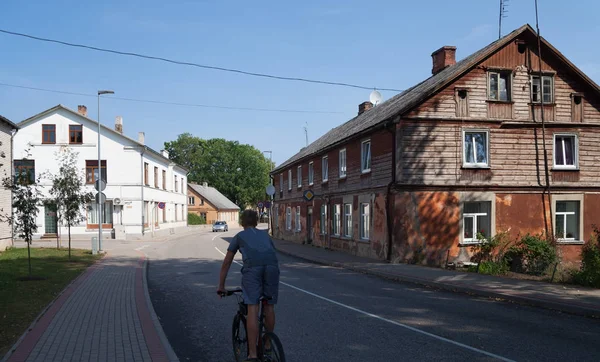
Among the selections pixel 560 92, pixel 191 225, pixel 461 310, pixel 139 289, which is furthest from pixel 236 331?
pixel 191 225

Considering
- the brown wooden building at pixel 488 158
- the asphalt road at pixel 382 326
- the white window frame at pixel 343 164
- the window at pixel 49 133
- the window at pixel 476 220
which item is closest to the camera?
the asphalt road at pixel 382 326

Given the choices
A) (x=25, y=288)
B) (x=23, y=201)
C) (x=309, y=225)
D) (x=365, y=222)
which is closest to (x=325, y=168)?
(x=309, y=225)

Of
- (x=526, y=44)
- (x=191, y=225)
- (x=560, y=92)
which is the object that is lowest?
(x=191, y=225)

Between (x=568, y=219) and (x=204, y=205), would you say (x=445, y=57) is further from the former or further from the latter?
(x=204, y=205)

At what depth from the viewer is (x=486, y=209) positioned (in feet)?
66.8

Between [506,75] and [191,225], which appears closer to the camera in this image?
[506,75]

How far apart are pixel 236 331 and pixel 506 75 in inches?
737

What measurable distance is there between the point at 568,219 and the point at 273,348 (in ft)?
64.7

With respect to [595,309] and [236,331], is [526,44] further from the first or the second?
[236,331]

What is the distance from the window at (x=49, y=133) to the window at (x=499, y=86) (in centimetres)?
3382

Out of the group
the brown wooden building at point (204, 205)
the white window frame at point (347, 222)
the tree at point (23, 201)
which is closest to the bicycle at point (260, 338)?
the tree at point (23, 201)

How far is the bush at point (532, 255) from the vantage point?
61.7ft

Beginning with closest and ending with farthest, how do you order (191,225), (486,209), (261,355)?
(261,355)
(486,209)
(191,225)

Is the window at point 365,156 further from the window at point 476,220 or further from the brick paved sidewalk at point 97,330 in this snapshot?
the brick paved sidewalk at point 97,330
